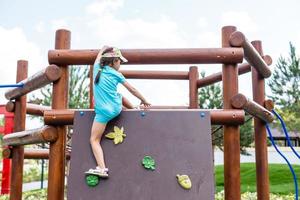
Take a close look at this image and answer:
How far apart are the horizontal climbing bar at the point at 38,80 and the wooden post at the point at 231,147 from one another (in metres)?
1.48

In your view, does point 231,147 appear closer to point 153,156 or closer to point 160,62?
point 153,156

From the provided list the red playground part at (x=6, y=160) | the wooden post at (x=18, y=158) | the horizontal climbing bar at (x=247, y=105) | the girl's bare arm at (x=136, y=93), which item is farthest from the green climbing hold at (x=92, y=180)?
the red playground part at (x=6, y=160)

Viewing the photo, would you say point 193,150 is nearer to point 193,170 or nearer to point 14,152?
point 193,170

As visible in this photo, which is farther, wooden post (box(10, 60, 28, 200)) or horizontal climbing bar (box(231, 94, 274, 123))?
wooden post (box(10, 60, 28, 200))

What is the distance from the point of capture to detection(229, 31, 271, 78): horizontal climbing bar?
3.23 metres

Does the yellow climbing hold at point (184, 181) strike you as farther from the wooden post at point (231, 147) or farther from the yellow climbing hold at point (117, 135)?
the yellow climbing hold at point (117, 135)

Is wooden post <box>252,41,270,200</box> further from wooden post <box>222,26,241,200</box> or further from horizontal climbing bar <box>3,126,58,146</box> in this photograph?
horizontal climbing bar <box>3,126,58,146</box>

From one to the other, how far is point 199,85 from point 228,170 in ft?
9.65

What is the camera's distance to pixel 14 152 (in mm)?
4762

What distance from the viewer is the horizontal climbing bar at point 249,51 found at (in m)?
3.23

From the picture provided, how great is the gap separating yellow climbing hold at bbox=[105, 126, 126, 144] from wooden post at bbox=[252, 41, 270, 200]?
213 cm

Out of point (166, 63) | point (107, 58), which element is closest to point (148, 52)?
point (166, 63)

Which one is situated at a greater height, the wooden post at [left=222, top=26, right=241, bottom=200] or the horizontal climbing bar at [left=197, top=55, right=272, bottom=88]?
the horizontal climbing bar at [left=197, top=55, right=272, bottom=88]

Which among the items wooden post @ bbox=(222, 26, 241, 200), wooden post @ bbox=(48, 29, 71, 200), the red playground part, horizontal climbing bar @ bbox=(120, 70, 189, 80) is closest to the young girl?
wooden post @ bbox=(48, 29, 71, 200)
